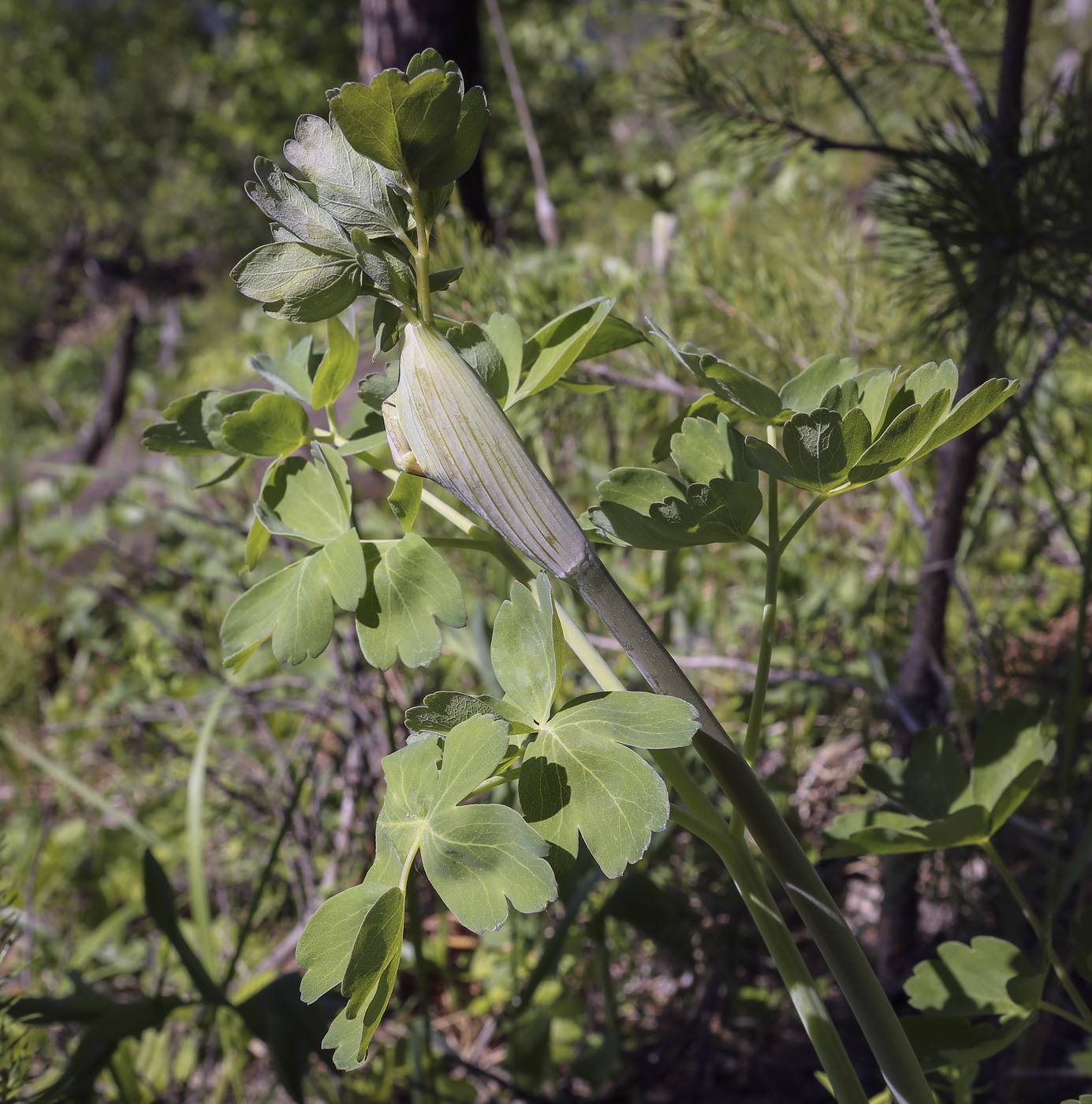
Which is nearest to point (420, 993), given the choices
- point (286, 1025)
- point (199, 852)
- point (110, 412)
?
point (286, 1025)

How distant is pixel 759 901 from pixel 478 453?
0.23 meters

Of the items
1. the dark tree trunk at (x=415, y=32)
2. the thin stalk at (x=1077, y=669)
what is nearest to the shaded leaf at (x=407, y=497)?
the thin stalk at (x=1077, y=669)

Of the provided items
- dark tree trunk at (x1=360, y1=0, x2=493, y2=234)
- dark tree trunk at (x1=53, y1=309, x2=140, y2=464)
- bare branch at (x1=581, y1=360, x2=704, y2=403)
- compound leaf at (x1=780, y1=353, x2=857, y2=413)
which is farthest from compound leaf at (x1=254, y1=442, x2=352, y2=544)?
dark tree trunk at (x1=53, y1=309, x2=140, y2=464)

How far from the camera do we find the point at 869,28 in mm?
927

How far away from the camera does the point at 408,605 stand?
347 mm

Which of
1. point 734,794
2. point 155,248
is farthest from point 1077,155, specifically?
point 155,248

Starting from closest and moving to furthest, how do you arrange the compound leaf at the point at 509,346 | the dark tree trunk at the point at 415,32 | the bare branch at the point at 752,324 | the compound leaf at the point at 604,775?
the compound leaf at the point at 604,775 < the compound leaf at the point at 509,346 < the bare branch at the point at 752,324 < the dark tree trunk at the point at 415,32

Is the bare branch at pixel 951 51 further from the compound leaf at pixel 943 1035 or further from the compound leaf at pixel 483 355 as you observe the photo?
the compound leaf at pixel 943 1035

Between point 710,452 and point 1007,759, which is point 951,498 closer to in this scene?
point 1007,759

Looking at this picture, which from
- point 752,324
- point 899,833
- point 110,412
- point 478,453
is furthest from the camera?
point 110,412

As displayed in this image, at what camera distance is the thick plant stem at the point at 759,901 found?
1.09 feet

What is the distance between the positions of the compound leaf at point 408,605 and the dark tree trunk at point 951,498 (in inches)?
20.5

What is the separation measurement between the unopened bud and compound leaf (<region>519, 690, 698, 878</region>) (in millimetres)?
57

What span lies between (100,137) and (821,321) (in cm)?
1446
